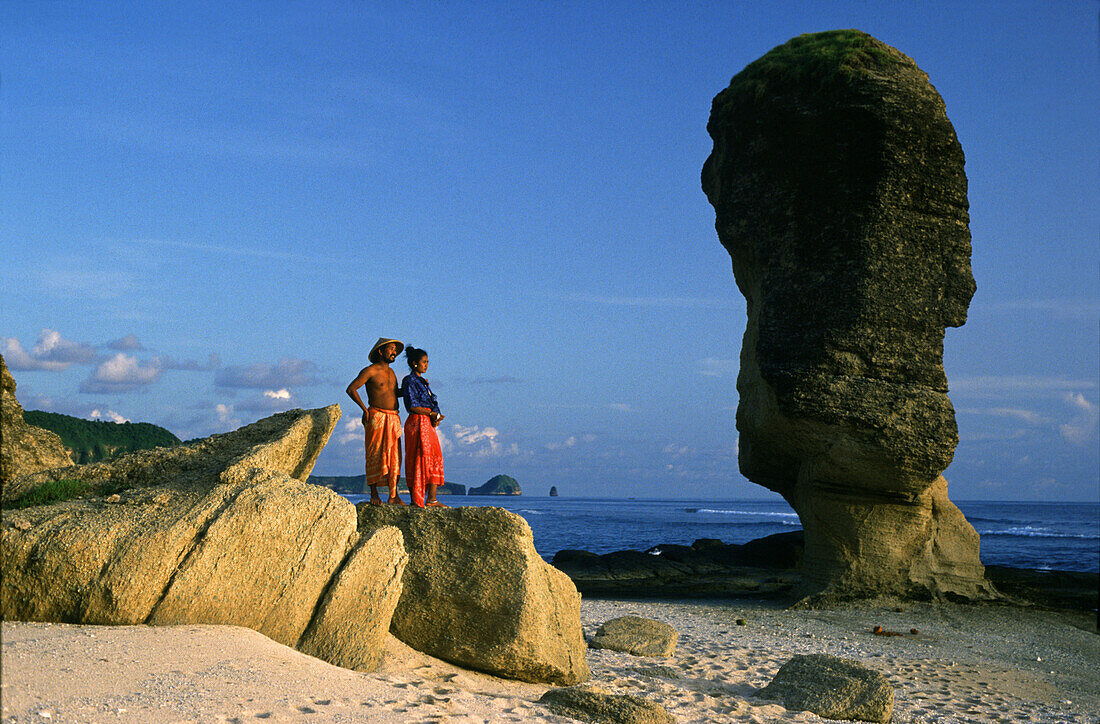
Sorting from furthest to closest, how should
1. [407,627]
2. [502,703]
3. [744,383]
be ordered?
[744,383] → [407,627] → [502,703]

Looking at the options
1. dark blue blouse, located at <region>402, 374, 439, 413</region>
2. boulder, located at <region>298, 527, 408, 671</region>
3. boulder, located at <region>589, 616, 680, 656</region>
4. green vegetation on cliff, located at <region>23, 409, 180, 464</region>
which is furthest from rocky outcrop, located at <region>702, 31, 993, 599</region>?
green vegetation on cliff, located at <region>23, 409, 180, 464</region>

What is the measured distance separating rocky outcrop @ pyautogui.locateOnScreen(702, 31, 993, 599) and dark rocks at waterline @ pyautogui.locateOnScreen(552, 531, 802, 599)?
238cm

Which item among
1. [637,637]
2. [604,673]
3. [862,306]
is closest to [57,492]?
[604,673]

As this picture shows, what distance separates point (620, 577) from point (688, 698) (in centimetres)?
1352

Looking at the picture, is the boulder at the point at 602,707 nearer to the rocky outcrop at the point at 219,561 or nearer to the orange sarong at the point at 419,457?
the rocky outcrop at the point at 219,561

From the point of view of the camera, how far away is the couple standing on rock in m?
8.80

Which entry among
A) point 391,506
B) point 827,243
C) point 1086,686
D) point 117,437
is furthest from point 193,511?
point 117,437

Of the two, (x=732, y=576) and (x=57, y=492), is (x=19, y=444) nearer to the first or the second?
(x=57, y=492)

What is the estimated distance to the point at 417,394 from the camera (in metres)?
9.05

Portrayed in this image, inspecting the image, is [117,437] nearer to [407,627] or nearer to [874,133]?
[407,627]

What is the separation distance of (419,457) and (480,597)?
1937mm

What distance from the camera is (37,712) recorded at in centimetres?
441

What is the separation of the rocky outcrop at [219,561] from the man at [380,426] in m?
1.32

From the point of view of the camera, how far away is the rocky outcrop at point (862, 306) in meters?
14.7
